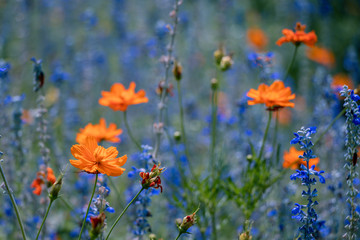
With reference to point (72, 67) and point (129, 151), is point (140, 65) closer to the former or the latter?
point (72, 67)

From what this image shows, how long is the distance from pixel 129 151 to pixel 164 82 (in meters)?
2.77

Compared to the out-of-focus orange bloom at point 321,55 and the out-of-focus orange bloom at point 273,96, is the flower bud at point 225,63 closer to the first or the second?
the out-of-focus orange bloom at point 273,96

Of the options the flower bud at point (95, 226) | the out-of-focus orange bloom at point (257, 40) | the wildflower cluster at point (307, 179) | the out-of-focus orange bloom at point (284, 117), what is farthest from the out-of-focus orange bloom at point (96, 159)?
the out-of-focus orange bloom at point (257, 40)

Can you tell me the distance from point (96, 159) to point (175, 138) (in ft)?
3.10

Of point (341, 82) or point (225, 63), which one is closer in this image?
point (225, 63)

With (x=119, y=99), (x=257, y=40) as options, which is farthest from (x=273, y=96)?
(x=257, y=40)

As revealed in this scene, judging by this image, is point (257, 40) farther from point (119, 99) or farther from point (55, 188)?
point (55, 188)

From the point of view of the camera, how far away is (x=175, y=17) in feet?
7.85

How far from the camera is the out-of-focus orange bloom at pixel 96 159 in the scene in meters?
1.52

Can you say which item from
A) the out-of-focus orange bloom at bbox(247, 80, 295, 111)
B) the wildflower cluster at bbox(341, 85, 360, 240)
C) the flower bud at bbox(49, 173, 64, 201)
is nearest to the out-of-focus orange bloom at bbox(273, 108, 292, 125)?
the out-of-focus orange bloom at bbox(247, 80, 295, 111)

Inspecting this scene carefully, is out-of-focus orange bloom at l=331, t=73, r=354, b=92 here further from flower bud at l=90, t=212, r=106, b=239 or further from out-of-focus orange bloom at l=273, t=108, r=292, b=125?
flower bud at l=90, t=212, r=106, b=239

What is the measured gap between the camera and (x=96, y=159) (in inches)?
61.4

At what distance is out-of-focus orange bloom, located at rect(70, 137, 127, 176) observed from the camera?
1.52 metres

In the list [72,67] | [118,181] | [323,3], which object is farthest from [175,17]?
[72,67]
